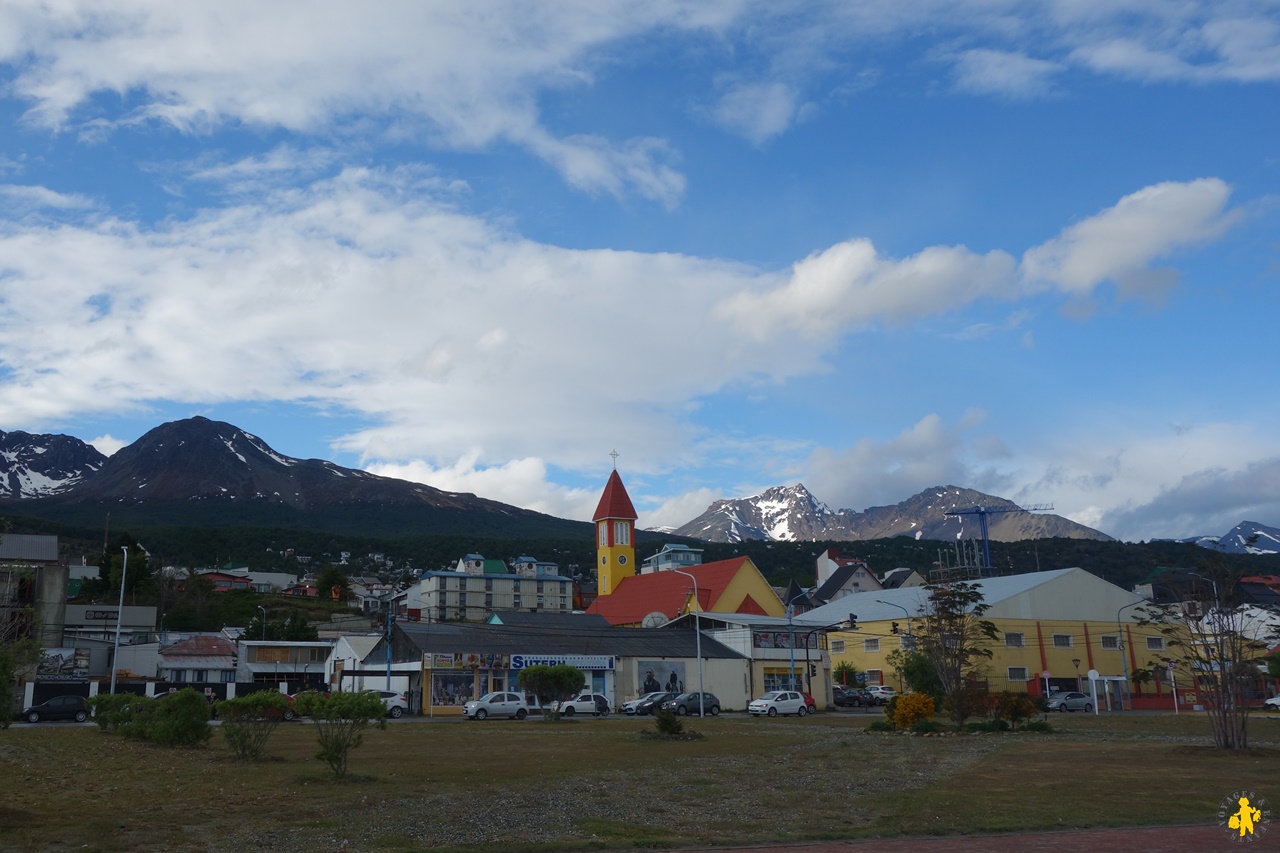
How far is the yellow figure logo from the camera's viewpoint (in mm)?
13055

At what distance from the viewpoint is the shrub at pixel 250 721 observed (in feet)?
73.3

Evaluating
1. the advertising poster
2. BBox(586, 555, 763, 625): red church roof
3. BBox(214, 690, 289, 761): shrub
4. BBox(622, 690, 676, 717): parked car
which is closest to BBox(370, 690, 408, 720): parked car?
BBox(622, 690, 676, 717): parked car

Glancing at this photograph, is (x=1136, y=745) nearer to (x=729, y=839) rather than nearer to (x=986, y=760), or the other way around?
(x=986, y=760)

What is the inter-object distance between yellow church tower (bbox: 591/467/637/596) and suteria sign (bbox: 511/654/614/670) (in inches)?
1293

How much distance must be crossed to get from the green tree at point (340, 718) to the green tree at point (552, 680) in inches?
877

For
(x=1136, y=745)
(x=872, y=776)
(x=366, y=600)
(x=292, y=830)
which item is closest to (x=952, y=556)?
(x=366, y=600)

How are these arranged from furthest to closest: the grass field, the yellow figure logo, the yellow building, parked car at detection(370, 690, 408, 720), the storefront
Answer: the yellow building → the storefront → parked car at detection(370, 690, 408, 720) → the grass field → the yellow figure logo

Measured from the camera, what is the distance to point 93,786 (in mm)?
17594

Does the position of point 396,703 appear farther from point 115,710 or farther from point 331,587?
point 331,587

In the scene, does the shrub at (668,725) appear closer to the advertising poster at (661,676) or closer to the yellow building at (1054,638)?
the advertising poster at (661,676)

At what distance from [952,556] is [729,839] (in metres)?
136

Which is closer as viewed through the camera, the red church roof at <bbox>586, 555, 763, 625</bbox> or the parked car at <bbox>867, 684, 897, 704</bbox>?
the parked car at <bbox>867, 684, 897, 704</bbox>

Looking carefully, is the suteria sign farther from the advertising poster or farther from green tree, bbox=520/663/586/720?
green tree, bbox=520/663/586/720

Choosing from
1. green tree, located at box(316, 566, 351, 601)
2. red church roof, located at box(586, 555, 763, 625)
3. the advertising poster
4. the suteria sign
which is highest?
green tree, located at box(316, 566, 351, 601)
